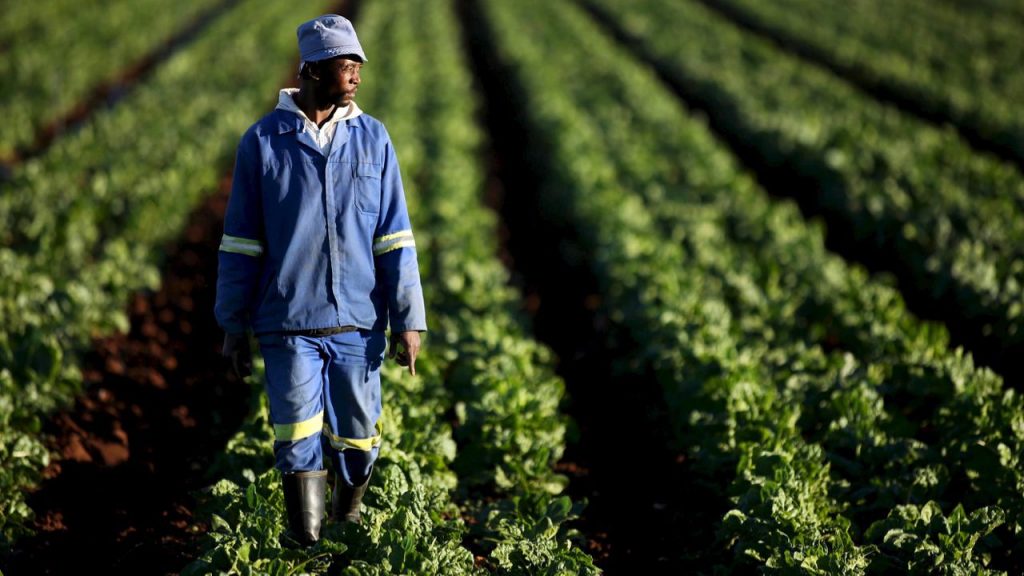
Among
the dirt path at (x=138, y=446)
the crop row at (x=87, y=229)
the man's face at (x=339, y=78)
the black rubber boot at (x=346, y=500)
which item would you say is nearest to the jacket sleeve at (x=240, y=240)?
the man's face at (x=339, y=78)

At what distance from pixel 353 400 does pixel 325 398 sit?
107 millimetres

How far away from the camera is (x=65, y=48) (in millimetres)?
19203

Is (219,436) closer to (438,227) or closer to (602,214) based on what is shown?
(438,227)

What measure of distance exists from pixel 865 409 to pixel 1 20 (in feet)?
77.2

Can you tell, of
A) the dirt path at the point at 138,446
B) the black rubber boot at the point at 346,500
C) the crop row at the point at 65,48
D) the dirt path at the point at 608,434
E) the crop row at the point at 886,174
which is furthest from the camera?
the crop row at the point at 65,48

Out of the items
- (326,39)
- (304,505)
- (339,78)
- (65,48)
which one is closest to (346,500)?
(304,505)

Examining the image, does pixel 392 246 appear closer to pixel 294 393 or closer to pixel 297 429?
pixel 294 393

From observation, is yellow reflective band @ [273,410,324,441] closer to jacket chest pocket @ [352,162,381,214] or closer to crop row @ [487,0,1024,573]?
jacket chest pocket @ [352,162,381,214]

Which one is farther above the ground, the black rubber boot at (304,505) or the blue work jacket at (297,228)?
the blue work jacket at (297,228)

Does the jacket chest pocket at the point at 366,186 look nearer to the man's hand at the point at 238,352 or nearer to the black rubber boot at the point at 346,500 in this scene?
the man's hand at the point at 238,352

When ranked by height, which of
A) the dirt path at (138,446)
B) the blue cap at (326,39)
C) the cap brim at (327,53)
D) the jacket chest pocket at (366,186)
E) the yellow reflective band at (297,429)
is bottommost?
the dirt path at (138,446)

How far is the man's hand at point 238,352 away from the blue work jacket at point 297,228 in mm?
42

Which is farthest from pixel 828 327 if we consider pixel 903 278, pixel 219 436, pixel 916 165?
pixel 916 165

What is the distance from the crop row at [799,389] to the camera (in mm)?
4027
